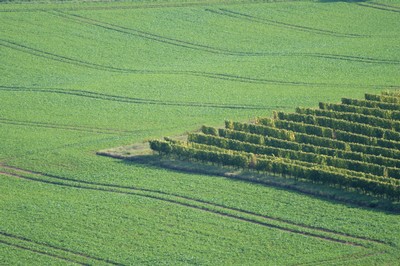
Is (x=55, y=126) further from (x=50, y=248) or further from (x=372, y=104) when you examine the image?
(x=50, y=248)

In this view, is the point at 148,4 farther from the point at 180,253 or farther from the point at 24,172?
the point at 180,253

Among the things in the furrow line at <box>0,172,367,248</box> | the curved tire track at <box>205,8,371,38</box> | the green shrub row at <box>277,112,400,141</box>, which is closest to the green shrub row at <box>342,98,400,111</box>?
the green shrub row at <box>277,112,400,141</box>

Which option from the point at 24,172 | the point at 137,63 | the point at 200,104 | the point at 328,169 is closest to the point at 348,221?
the point at 328,169

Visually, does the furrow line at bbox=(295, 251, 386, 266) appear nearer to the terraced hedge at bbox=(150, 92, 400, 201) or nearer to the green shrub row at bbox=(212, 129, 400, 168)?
the terraced hedge at bbox=(150, 92, 400, 201)

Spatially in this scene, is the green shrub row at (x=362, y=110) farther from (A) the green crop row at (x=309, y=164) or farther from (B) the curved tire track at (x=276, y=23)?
(B) the curved tire track at (x=276, y=23)

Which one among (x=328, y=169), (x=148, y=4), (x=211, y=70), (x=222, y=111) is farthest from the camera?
(x=148, y=4)

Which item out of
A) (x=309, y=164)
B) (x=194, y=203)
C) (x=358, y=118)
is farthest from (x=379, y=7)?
(x=194, y=203)
